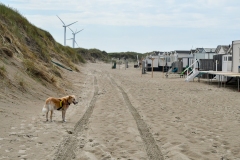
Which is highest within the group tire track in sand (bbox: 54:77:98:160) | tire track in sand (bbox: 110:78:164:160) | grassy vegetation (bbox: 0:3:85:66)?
grassy vegetation (bbox: 0:3:85:66)

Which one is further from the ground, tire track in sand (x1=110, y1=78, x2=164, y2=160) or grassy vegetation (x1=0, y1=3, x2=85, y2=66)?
grassy vegetation (x1=0, y1=3, x2=85, y2=66)

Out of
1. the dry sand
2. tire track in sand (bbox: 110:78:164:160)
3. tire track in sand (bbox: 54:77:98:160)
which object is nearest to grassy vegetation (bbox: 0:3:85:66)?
the dry sand

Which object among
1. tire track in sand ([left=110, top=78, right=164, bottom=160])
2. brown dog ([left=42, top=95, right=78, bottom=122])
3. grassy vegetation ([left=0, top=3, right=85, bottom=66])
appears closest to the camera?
tire track in sand ([left=110, top=78, right=164, bottom=160])

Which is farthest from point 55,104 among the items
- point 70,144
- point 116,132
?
point 70,144

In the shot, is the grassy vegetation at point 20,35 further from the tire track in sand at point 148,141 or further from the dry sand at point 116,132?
the tire track in sand at point 148,141

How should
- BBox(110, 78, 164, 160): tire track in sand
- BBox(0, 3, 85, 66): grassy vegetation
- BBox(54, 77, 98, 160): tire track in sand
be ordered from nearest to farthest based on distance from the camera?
1. BBox(54, 77, 98, 160): tire track in sand
2. BBox(110, 78, 164, 160): tire track in sand
3. BBox(0, 3, 85, 66): grassy vegetation

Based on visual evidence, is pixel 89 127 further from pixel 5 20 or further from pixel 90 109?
pixel 5 20

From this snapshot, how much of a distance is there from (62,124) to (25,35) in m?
18.1

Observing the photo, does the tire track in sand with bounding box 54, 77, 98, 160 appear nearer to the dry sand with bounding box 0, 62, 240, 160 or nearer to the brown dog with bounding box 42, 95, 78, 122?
the dry sand with bounding box 0, 62, 240, 160

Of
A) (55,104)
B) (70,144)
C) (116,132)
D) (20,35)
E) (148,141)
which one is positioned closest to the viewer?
(70,144)

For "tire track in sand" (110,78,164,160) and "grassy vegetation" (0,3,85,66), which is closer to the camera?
"tire track in sand" (110,78,164,160)

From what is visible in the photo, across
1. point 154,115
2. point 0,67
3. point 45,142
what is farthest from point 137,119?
point 0,67

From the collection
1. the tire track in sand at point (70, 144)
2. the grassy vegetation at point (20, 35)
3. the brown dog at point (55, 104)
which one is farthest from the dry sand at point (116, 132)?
the grassy vegetation at point (20, 35)

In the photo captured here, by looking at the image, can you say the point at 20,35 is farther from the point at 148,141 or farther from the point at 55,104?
the point at 148,141
